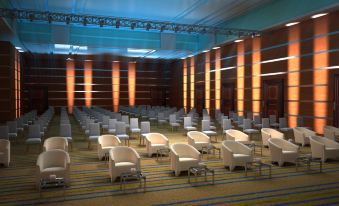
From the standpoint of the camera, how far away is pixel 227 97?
18375mm

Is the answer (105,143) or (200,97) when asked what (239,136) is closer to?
(105,143)

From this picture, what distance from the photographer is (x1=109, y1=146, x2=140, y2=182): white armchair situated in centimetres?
623

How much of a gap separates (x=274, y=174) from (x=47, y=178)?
4639mm

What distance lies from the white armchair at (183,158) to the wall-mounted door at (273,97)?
8.37 m

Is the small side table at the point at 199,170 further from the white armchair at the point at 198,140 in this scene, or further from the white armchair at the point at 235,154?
the white armchair at the point at 198,140

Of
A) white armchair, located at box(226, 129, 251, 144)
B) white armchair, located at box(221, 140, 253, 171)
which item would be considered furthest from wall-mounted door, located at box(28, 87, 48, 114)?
white armchair, located at box(221, 140, 253, 171)

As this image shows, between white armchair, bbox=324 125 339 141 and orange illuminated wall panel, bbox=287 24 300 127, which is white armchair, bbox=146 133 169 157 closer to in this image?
white armchair, bbox=324 125 339 141

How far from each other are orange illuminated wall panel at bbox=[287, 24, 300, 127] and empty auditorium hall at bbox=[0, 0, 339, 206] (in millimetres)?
59

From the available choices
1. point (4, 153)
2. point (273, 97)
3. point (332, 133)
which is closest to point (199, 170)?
point (4, 153)

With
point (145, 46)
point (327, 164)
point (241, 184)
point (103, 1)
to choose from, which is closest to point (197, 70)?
point (145, 46)

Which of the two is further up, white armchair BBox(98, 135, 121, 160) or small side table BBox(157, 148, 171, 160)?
white armchair BBox(98, 135, 121, 160)

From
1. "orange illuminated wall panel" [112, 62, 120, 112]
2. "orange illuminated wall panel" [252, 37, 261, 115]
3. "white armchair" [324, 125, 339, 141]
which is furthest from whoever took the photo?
"orange illuminated wall panel" [112, 62, 120, 112]

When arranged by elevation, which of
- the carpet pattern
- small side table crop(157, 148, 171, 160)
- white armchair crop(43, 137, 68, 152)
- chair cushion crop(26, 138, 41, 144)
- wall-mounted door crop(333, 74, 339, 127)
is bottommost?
the carpet pattern

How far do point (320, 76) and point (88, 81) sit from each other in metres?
17.3
